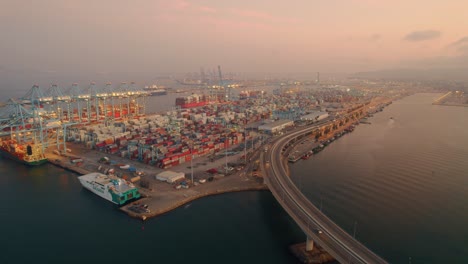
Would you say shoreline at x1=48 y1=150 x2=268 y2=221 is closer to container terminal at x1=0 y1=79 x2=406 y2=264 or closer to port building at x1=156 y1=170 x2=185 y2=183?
container terminal at x1=0 y1=79 x2=406 y2=264

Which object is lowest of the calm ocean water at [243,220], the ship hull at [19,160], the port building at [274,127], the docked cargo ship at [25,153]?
the calm ocean water at [243,220]

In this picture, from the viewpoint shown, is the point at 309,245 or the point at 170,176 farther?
the point at 170,176

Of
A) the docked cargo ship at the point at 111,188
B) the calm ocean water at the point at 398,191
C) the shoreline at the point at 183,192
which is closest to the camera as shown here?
the calm ocean water at the point at 398,191

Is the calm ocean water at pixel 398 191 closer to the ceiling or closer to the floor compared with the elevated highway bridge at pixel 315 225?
closer to the floor

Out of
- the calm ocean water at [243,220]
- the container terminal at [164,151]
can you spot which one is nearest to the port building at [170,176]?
the container terminal at [164,151]

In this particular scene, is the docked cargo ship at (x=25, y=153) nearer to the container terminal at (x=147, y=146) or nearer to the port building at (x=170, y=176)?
the container terminal at (x=147, y=146)

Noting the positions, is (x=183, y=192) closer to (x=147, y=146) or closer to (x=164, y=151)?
(x=164, y=151)

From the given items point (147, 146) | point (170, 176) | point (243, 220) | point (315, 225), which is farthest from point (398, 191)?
point (147, 146)

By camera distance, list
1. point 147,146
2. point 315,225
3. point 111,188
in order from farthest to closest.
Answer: point 147,146
point 111,188
point 315,225
